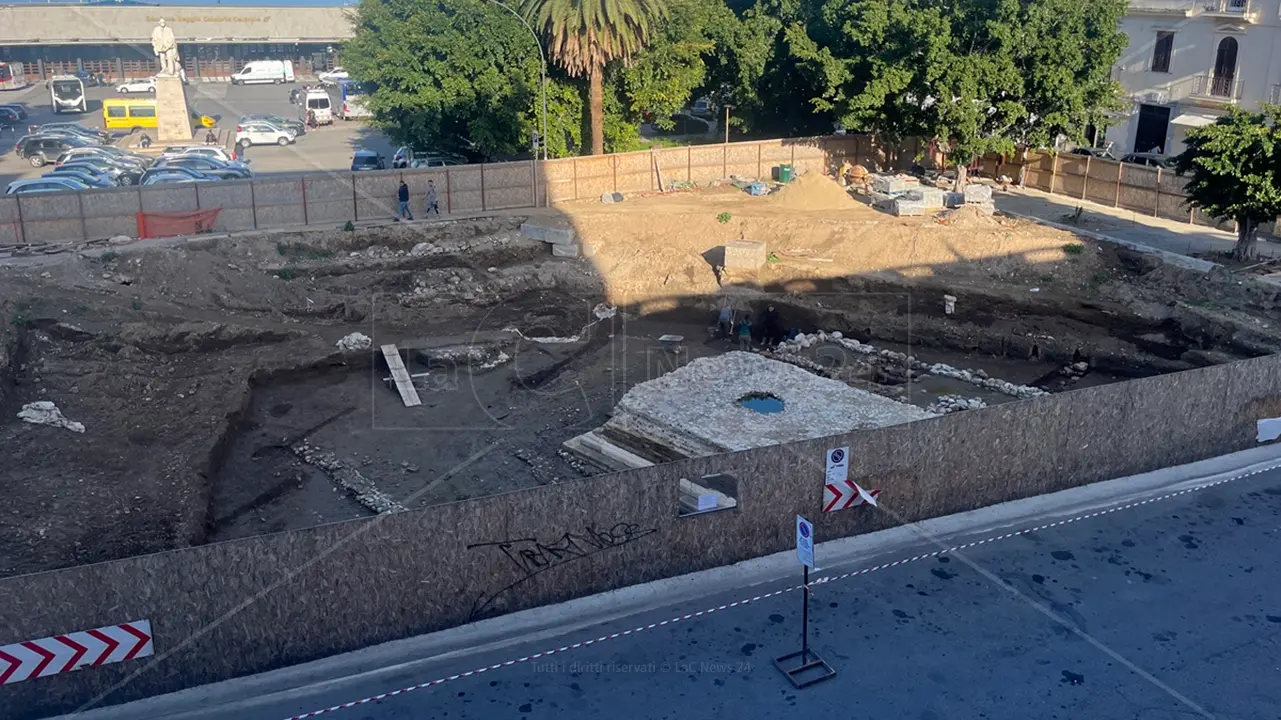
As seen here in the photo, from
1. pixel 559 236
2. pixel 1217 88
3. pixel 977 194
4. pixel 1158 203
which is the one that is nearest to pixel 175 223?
pixel 559 236

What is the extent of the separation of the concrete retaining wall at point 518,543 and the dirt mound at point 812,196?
20461mm

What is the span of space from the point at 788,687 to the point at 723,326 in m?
17.5

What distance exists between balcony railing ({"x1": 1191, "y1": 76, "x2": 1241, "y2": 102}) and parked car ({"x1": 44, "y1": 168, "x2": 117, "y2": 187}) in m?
40.9

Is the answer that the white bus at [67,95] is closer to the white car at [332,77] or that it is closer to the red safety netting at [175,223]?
the white car at [332,77]

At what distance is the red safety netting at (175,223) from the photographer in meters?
30.5

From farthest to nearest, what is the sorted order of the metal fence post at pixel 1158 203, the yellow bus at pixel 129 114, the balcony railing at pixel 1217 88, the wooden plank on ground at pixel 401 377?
the yellow bus at pixel 129 114
the balcony railing at pixel 1217 88
the metal fence post at pixel 1158 203
the wooden plank on ground at pixel 401 377

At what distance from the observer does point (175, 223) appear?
3094 centimetres

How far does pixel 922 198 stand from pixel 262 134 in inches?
1371

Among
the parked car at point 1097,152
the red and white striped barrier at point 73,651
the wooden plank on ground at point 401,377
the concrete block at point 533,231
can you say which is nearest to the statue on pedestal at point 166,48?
the concrete block at point 533,231

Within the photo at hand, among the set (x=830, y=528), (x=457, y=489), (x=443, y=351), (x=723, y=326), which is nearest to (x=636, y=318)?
(x=723, y=326)

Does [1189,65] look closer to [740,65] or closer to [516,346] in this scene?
[740,65]

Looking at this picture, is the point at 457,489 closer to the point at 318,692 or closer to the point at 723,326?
the point at 318,692

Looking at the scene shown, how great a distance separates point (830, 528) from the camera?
14.8m

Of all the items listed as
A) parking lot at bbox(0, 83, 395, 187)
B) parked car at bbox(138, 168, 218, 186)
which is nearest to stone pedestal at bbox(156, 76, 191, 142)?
parking lot at bbox(0, 83, 395, 187)
